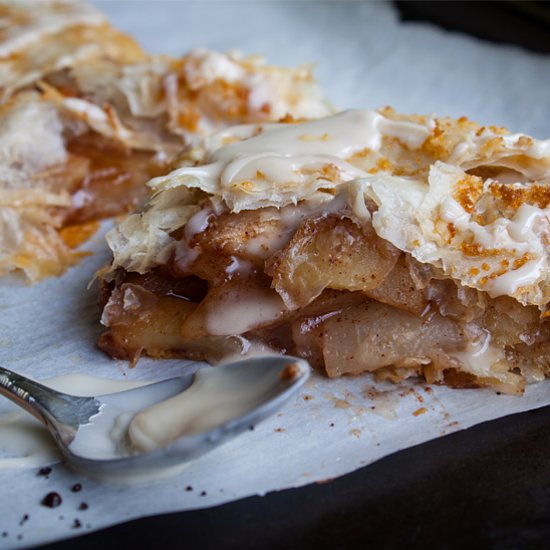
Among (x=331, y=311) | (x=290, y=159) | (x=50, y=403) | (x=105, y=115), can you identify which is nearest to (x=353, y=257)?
(x=331, y=311)

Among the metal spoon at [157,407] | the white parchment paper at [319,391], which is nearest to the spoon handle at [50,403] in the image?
the metal spoon at [157,407]

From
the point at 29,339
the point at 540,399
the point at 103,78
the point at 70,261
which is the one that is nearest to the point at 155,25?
the point at 103,78

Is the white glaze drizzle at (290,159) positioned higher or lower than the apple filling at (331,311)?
higher

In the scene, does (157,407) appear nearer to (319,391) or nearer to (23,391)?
(23,391)

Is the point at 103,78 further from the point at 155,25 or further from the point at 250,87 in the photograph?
the point at 155,25

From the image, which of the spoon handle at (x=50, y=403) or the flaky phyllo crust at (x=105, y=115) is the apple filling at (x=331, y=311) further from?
the flaky phyllo crust at (x=105, y=115)
